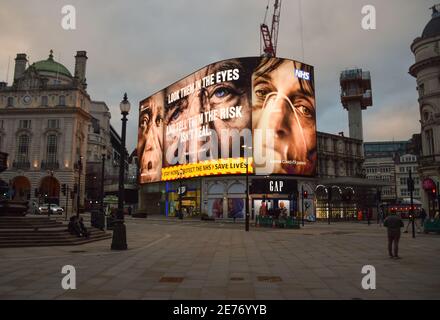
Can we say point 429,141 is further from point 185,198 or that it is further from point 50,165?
point 50,165

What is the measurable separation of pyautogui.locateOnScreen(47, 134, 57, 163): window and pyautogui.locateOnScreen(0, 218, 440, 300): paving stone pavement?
6216 centimetres

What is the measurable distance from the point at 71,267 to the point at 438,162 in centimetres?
4519

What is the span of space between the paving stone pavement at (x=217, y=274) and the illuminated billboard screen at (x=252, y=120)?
37.0 metres

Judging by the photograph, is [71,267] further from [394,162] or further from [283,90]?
[394,162]

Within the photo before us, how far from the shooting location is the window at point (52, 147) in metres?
73.8

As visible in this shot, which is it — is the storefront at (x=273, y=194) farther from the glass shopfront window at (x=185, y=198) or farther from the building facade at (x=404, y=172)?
the building facade at (x=404, y=172)

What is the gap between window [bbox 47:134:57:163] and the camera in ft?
242

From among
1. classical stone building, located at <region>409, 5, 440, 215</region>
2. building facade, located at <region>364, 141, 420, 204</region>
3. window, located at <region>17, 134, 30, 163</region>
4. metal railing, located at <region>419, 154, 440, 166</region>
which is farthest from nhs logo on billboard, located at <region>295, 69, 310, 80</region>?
building facade, located at <region>364, 141, 420, 204</region>

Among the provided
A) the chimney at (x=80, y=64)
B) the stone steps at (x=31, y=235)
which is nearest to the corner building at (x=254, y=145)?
the chimney at (x=80, y=64)

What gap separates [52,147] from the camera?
244ft

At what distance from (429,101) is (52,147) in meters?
66.2

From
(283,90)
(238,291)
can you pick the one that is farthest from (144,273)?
(283,90)

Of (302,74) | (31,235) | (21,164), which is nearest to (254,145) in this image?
(302,74)

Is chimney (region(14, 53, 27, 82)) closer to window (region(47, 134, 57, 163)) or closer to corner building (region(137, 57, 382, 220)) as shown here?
window (region(47, 134, 57, 163))
